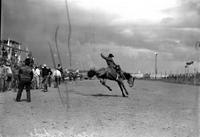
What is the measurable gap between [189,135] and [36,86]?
1454cm

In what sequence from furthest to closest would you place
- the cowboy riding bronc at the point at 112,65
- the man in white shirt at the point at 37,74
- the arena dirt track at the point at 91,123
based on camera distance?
the man in white shirt at the point at 37,74 → the cowboy riding bronc at the point at 112,65 → the arena dirt track at the point at 91,123

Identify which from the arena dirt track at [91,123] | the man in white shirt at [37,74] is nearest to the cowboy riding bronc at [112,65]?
the arena dirt track at [91,123]

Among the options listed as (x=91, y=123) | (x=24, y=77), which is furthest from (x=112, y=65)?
(x=91, y=123)

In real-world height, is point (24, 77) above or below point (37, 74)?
below

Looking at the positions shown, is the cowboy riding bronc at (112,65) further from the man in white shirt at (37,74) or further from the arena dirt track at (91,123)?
the man in white shirt at (37,74)

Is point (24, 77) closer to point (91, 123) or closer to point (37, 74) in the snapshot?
point (91, 123)

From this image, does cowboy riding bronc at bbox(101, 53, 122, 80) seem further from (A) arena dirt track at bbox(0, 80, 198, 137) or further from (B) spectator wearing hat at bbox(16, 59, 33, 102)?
(A) arena dirt track at bbox(0, 80, 198, 137)

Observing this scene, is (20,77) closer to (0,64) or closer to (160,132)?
(0,64)

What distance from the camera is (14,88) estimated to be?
17.7m

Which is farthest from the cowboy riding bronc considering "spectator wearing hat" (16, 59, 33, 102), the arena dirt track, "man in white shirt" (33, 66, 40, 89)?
"man in white shirt" (33, 66, 40, 89)

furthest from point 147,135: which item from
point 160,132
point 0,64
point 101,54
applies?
point 0,64

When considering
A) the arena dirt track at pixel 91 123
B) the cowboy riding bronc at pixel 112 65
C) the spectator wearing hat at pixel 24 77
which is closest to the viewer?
the arena dirt track at pixel 91 123

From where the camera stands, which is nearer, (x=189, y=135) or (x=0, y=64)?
(x=189, y=135)

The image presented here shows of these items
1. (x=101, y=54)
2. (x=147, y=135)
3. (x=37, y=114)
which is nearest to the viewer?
(x=147, y=135)
